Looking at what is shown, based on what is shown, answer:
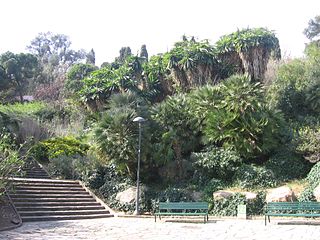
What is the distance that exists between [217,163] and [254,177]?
6.08 ft

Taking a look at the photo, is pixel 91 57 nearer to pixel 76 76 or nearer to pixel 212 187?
pixel 76 76

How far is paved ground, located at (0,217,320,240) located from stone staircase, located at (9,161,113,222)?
1.14m

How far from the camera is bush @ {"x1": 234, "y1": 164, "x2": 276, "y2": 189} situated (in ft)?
54.8

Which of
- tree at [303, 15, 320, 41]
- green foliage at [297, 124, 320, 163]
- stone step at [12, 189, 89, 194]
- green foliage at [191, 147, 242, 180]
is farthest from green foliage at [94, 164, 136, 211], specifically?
tree at [303, 15, 320, 41]

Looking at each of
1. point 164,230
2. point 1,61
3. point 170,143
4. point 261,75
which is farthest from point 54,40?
point 164,230

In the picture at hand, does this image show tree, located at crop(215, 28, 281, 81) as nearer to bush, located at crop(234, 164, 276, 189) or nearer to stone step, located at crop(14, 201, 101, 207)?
bush, located at crop(234, 164, 276, 189)

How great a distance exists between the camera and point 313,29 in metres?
50.7

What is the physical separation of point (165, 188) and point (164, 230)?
6.01m

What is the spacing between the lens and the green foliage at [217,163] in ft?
58.3

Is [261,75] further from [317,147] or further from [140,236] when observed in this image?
[140,236]

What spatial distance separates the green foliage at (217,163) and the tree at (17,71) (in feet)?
108

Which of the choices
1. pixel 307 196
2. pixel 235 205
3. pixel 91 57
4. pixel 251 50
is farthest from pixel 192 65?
pixel 91 57

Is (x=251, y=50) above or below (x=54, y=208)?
above

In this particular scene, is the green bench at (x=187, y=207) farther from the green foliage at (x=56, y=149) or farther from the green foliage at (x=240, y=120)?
the green foliage at (x=56, y=149)
